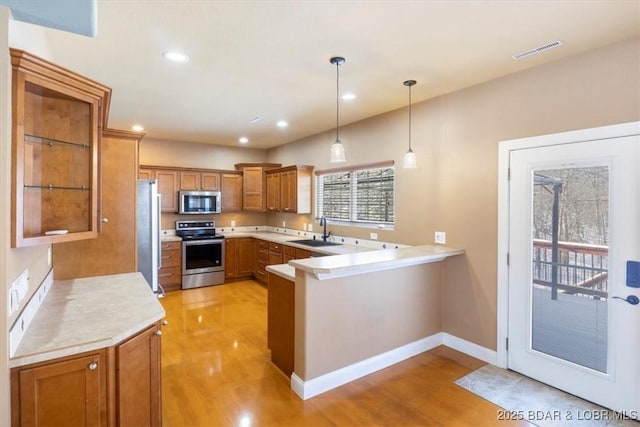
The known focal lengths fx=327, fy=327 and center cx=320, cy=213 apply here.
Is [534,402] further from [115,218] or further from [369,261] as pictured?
[115,218]

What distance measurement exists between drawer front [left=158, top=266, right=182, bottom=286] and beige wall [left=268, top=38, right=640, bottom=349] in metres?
3.64

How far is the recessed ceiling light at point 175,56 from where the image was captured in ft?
8.51

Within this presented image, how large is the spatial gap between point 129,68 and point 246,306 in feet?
11.0

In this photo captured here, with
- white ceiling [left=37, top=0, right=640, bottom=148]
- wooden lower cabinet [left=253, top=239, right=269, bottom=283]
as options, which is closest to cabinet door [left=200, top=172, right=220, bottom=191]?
wooden lower cabinet [left=253, top=239, right=269, bottom=283]

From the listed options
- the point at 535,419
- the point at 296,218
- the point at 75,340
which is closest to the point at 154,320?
the point at 75,340

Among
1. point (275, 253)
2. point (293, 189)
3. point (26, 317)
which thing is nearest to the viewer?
point (26, 317)

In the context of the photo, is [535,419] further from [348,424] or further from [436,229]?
[436,229]

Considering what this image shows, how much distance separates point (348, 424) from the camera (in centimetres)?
227

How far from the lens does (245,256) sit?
21.2ft

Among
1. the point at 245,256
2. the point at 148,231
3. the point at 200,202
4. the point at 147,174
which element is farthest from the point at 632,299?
the point at 147,174

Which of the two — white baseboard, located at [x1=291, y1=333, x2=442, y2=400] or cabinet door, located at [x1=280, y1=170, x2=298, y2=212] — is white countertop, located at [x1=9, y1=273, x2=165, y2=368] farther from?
cabinet door, located at [x1=280, y1=170, x2=298, y2=212]

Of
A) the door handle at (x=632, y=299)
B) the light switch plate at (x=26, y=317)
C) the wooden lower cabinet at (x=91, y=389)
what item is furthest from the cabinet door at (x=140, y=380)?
the door handle at (x=632, y=299)

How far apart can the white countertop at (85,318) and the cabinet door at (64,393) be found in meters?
0.06

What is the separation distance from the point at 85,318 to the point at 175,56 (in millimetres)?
2033
